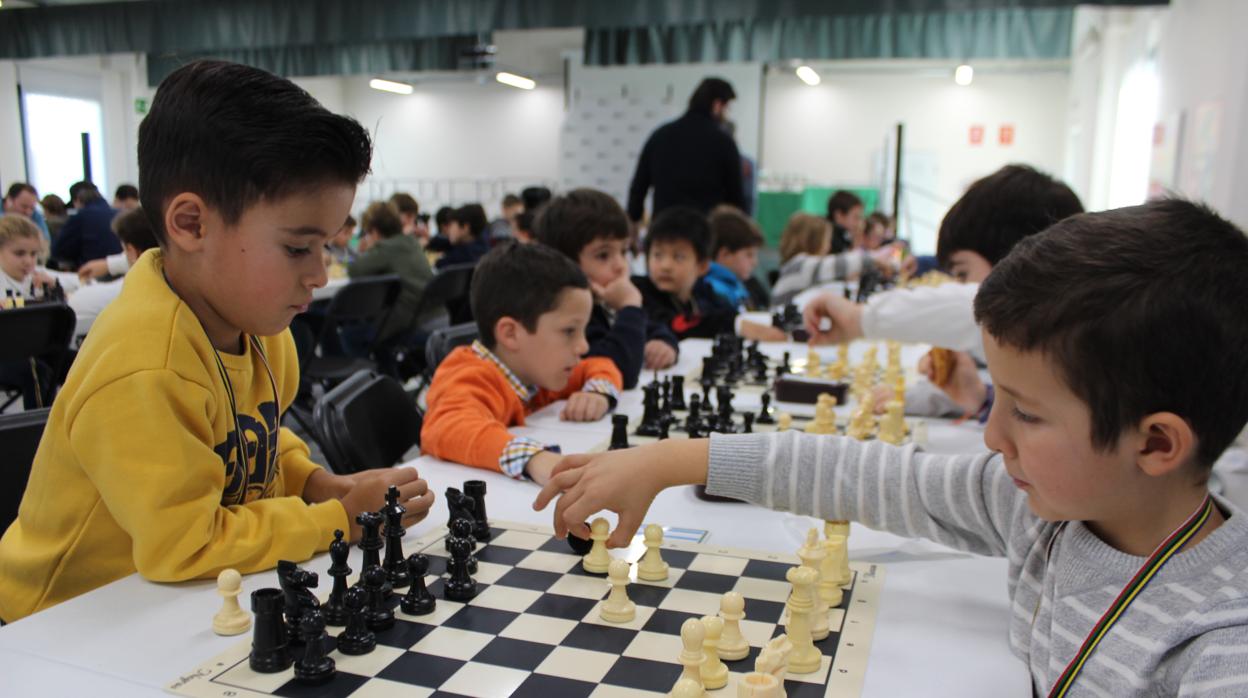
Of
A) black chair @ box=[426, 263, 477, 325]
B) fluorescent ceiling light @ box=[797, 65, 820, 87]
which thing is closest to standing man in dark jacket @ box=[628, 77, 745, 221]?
black chair @ box=[426, 263, 477, 325]

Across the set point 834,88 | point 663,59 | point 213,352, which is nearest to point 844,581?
point 213,352

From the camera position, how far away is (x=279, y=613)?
2.89 feet

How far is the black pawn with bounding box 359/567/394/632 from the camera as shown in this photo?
36.8 inches

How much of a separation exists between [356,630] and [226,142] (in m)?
0.65

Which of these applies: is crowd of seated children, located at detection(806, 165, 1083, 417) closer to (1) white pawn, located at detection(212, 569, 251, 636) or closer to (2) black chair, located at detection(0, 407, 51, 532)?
(1) white pawn, located at detection(212, 569, 251, 636)

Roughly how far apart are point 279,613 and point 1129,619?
79cm

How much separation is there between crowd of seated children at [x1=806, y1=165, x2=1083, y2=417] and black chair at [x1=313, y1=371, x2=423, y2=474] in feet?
3.55

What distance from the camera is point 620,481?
115 cm

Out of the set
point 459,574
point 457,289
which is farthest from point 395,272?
point 459,574

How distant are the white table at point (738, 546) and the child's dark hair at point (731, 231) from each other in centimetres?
339

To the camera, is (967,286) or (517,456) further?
(967,286)

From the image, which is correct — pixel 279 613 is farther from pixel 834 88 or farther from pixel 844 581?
pixel 834 88

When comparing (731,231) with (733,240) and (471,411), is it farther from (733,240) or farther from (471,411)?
(471,411)

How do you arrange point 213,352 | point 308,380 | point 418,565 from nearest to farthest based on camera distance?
point 418,565, point 213,352, point 308,380
